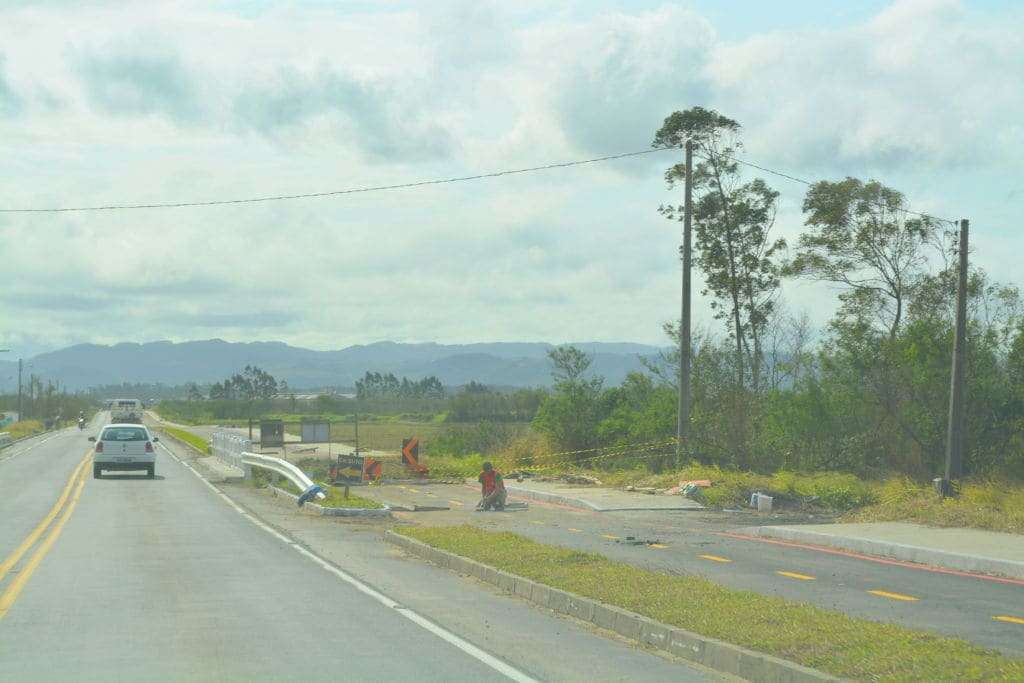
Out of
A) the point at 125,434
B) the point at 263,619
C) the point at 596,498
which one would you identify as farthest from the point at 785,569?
the point at 125,434

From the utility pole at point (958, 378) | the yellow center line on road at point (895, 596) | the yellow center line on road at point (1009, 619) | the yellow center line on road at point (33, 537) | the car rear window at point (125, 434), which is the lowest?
the yellow center line on road at point (33, 537)

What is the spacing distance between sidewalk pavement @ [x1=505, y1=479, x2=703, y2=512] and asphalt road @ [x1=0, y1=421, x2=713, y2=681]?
8.40 m

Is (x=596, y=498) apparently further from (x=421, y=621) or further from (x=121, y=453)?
(x=121, y=453)

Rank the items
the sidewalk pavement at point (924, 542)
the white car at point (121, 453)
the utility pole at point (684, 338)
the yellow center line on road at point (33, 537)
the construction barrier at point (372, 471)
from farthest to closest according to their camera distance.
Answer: the white car at point (121, 453), the construction barrier at point (372, 471), the utility pole at point (684, 338), the yellow center line on road at point (33, 537), the sidewalk pavement at point (924, 542)

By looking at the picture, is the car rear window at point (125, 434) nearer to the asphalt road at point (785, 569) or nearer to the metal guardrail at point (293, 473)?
the metal guardrail at point (293, 473)

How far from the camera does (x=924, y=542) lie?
676 inches

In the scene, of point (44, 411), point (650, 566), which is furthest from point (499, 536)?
point (44, 411)

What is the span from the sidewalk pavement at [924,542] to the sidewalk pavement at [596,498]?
5.31 m

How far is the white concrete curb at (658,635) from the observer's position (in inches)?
333

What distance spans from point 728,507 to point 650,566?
11465 millimetres

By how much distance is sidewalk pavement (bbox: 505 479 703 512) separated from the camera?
26.2 m

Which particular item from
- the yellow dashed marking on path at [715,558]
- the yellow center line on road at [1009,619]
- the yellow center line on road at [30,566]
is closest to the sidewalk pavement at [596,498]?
the yellow dashed marking on path at [715,558]

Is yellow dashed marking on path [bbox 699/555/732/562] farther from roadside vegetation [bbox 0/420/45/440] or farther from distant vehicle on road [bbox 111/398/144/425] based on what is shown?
roadside vegetation [bbox 0/420/45/440]

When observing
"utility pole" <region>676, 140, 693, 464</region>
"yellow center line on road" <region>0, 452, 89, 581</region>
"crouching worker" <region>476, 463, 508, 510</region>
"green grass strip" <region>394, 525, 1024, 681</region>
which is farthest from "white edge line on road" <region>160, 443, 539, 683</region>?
"utility pole" <region>676, 140, 693, 464</region>
